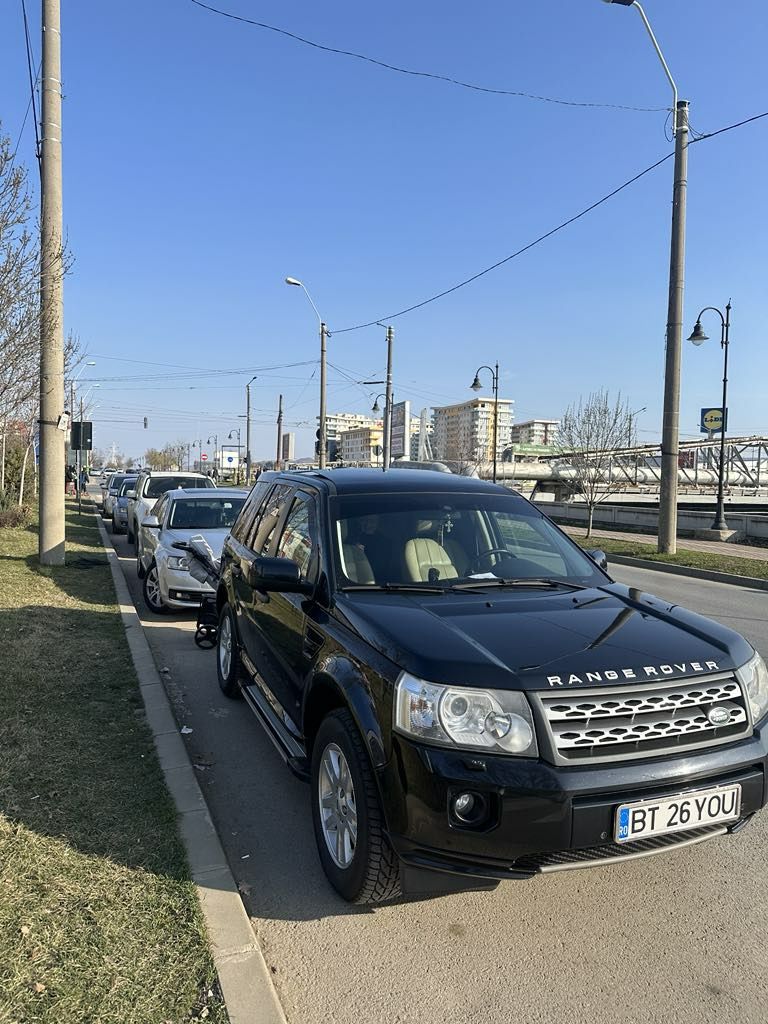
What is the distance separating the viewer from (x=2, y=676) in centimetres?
563

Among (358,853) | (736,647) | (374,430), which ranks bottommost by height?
(358,853)

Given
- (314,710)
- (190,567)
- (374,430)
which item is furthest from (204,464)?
(314,710)

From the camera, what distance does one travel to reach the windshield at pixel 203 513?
10331mm

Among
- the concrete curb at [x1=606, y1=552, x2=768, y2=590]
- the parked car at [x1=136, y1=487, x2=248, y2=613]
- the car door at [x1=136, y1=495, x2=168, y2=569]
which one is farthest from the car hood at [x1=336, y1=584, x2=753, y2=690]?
the concrete curb at [x1=606, y1=552, x2=768, y2=590]

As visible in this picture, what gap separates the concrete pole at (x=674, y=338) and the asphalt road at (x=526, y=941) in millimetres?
14068

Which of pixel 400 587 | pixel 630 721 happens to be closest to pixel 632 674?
pixel 630 721

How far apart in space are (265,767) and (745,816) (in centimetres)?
283

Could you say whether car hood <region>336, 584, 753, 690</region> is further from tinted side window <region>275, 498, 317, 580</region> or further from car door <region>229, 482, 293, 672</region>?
car door <region>229, 482, 293, 672</region>

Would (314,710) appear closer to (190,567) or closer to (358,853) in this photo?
(358,853)

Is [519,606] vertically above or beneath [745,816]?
above

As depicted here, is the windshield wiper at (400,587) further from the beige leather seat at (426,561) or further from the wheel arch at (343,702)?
the wheel arch at (343,702)

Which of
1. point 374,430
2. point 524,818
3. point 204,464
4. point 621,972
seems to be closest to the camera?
point 524,818

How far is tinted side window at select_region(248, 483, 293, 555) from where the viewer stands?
496 cm

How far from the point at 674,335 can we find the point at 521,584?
14802 mm
